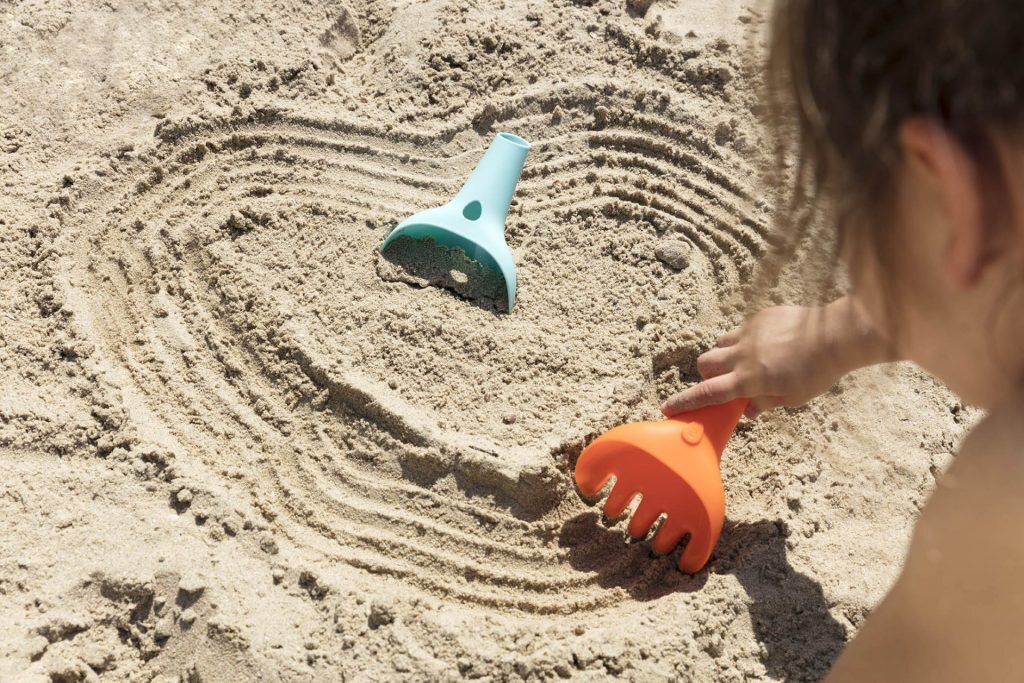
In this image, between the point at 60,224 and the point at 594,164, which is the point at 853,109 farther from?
the point at 60,224

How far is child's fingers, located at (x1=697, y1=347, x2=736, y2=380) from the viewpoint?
1418mm

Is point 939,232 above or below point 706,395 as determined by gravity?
above

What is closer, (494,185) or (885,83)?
(885,83)

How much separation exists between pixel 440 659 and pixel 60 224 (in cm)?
100

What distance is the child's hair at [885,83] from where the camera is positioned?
2.02 ft

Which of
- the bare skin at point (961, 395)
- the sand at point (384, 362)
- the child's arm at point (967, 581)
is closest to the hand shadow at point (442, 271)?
the sand at point (384, 362)

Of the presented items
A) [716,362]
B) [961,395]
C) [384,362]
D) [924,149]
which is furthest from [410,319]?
[924,149]

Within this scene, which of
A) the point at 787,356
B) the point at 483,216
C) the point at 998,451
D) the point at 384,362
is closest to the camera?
the point at 998,451

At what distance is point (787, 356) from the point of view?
1.30m

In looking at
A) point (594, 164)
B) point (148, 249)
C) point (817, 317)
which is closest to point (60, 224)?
point (148, 249)

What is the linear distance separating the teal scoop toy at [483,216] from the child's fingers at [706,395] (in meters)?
0.35

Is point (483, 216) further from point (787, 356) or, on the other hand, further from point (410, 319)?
point (787, 356)

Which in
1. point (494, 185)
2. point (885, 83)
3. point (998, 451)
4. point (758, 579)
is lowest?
point (758, 579)

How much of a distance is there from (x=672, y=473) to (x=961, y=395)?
50 centimetres
